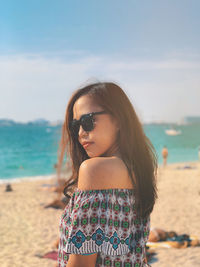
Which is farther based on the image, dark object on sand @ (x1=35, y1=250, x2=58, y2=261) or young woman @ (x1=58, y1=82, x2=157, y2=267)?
dark object on sand @ (x1=35, y1=250, x2=58, y2=261)

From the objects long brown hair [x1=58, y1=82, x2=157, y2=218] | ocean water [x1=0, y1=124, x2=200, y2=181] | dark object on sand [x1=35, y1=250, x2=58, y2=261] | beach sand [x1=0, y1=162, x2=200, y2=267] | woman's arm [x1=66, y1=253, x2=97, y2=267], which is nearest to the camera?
woman's arm [x1=66, y1=253, x2=97, y2=267]

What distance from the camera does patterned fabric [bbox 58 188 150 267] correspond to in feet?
4.42

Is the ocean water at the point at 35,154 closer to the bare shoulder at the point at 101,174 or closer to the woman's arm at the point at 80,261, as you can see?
the bare shoulder at the point at 101,174

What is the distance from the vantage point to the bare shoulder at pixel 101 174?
1384 millimetres

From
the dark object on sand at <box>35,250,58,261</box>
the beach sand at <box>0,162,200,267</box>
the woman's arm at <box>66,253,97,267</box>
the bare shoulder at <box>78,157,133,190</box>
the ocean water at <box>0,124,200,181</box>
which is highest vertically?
the bare shoulder at <box>78,157,133,190</box>

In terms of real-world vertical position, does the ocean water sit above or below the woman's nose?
below

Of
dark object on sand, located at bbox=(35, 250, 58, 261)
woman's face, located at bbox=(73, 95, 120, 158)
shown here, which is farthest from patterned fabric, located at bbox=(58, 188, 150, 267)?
dark object on sand, located at bbox=(35, 250, 58, 261)

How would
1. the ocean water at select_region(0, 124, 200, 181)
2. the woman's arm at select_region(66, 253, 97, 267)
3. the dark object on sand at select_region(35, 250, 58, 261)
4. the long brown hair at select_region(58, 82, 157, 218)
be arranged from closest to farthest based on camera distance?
1. the woman's arm at select_region(66, 253, 97, 267)
2. the long brown hair at select_region(58, 82, 157, 218)
3. the dark object on sand at select_region(35, 250, 58, 261)
4. the ocean water at select_region(0, 124, 200, 181)

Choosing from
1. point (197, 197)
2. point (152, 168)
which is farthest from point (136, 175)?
point (197, 197)

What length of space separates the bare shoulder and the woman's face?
147mm

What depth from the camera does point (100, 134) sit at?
5.19ft

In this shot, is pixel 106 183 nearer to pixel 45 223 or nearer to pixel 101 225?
pixel 101 225

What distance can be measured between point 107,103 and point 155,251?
5.40 meters

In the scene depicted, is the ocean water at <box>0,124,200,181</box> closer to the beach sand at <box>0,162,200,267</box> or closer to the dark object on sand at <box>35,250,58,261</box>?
the beach sand at <box>0,162,200,267</box>
